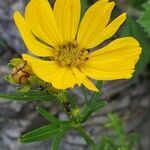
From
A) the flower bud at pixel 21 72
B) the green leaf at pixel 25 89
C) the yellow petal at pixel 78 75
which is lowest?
the yellow petal at pixel 78 75

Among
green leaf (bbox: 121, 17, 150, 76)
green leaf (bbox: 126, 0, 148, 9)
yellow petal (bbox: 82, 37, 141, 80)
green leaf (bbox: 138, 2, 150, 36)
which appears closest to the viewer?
yellow petal (bbox: 82, 37, 141, 80)

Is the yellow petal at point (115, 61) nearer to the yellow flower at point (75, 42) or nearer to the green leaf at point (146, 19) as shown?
the yellow flower at point (75, 42)

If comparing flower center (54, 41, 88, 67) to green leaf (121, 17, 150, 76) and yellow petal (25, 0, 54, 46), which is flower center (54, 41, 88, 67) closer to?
yellow petal (25, 0, 54, 46)

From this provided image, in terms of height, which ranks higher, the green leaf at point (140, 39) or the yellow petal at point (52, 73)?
the yellow petal at point (52, 73)

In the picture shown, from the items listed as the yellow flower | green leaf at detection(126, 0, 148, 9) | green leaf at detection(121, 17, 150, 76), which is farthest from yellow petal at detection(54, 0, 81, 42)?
green leaf at detection(126, 0, 148, 9)

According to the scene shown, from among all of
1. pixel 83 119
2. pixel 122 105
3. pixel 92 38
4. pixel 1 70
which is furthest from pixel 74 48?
pixel 122 105

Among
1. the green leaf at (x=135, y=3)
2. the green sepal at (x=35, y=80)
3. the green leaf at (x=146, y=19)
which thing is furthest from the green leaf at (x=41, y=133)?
the green leaf at (x=135, y=3)

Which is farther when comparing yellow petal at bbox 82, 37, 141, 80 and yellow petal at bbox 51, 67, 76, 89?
yellow petal at bbox 82, 37, 141, 80
